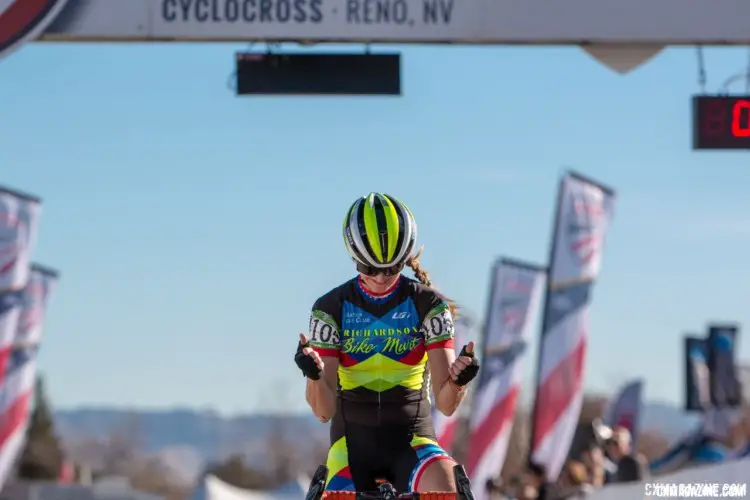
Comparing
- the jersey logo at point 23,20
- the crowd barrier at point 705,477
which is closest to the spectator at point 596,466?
the crowd barrier at point 705,477

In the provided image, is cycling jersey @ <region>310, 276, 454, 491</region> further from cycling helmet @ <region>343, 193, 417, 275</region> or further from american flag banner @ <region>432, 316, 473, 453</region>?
american flag banner @ <region>432, 316, 473, 453</region>

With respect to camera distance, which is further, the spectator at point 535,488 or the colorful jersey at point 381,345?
the spectator at point 535,488

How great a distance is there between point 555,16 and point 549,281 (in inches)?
314

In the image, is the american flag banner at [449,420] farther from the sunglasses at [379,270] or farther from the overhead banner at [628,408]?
the sunglasses at [379,270]

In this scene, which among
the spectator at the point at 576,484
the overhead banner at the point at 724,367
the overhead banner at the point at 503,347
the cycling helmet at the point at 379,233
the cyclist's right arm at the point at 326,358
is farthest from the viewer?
the overhead banner at the point at 724,367

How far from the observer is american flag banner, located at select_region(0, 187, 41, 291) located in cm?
2231

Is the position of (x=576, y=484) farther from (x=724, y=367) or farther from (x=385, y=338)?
(x=724, y=367)

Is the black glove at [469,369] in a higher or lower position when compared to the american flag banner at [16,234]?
lower

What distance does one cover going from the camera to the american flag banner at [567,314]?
23.3m

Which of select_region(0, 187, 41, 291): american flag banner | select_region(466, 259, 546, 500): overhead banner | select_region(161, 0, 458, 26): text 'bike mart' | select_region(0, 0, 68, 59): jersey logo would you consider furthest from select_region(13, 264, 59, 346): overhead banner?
select_region(161, 0, 458, 26): text 'bike mart'

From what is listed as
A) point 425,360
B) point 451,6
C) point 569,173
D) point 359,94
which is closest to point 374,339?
point 425,360

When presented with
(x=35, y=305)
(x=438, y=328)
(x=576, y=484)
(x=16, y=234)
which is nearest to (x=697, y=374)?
(x=35, y=305)

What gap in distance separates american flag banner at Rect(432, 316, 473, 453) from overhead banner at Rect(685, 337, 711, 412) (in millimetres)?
5594

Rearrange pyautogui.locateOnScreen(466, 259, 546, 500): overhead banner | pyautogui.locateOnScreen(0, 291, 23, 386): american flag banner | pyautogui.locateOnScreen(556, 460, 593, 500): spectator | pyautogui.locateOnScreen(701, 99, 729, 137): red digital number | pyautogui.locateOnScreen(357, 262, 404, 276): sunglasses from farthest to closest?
pyautogui.locateOnScreen(466, 259, 546, 500): overhead banner
pyautogui.locateOnScreen(0, 291, 23, 386): american flag banner
pyautogui.locateOnScreen(701, 99, 729, 137): red digital number
pyautogui.locateOnScreen(556, 460, 593, 500): spectator
pyautogui.locateOnScreen(357, 262, 404, 276): sunglasses
